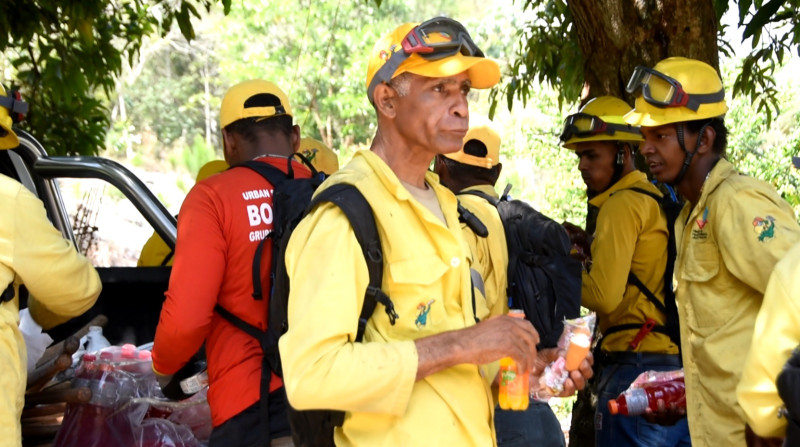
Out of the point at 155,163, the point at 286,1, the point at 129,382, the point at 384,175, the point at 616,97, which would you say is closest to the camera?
the point at 384,175

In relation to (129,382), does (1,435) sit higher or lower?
higher

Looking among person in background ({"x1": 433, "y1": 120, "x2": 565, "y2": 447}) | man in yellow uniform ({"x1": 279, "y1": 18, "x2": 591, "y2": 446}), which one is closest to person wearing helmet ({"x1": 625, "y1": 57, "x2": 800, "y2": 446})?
person in background ({"x1": 433, "y1": 120, "x2": 565, "y2": 447})

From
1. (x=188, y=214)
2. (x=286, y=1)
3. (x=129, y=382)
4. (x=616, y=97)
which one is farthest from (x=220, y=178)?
(x=286, y=1)

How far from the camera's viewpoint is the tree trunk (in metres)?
5.30

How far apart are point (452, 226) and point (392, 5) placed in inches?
1099

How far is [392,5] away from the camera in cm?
2995

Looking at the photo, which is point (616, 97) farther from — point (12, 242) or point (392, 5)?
point (392, 5)

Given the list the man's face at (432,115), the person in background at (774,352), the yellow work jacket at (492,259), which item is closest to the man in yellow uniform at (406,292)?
the man's face at (432,115)

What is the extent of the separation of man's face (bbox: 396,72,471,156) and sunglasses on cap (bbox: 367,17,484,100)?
0.22ft

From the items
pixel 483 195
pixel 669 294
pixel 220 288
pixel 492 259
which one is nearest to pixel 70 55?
pixel 220 288

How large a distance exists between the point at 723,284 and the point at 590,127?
160 centimetres

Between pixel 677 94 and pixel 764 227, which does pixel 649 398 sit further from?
pixel 677 94

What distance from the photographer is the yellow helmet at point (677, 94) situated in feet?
12.7

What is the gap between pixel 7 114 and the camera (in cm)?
360
